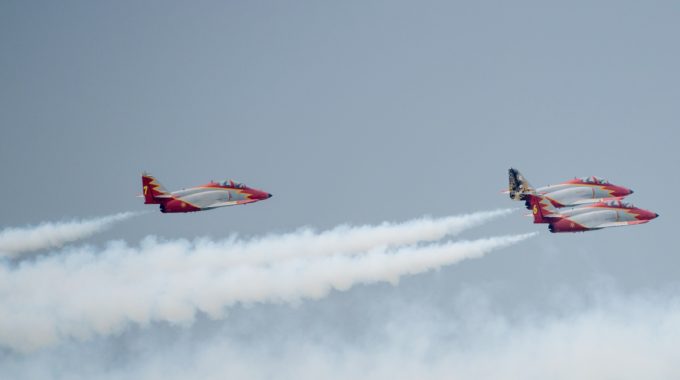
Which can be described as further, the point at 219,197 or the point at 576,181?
the point at 576,181

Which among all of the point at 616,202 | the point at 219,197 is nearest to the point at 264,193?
the point at 219,197

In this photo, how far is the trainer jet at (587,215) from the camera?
121 meters

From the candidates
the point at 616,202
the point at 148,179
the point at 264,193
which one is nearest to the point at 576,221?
the point at 616,202

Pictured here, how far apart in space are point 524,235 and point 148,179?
37350 mm

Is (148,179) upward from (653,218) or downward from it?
upward

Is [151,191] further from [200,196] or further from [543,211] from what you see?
[543,211]

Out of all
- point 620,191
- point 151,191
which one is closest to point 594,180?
point 620,191

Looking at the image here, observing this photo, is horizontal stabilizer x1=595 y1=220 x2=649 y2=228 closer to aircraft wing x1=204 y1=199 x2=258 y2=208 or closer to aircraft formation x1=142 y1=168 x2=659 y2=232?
aircraft formation x1=142 y1=168 x2=659 y2=232

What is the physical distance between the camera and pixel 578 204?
429ft

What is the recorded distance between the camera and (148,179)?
120438 mm

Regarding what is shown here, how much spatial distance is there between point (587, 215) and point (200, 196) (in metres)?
37.4

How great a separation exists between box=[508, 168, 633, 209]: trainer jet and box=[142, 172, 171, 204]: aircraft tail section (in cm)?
3483

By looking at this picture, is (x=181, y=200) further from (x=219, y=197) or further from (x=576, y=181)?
(x=576, y=181)

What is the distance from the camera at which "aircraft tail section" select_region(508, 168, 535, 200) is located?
127188 millimetres
